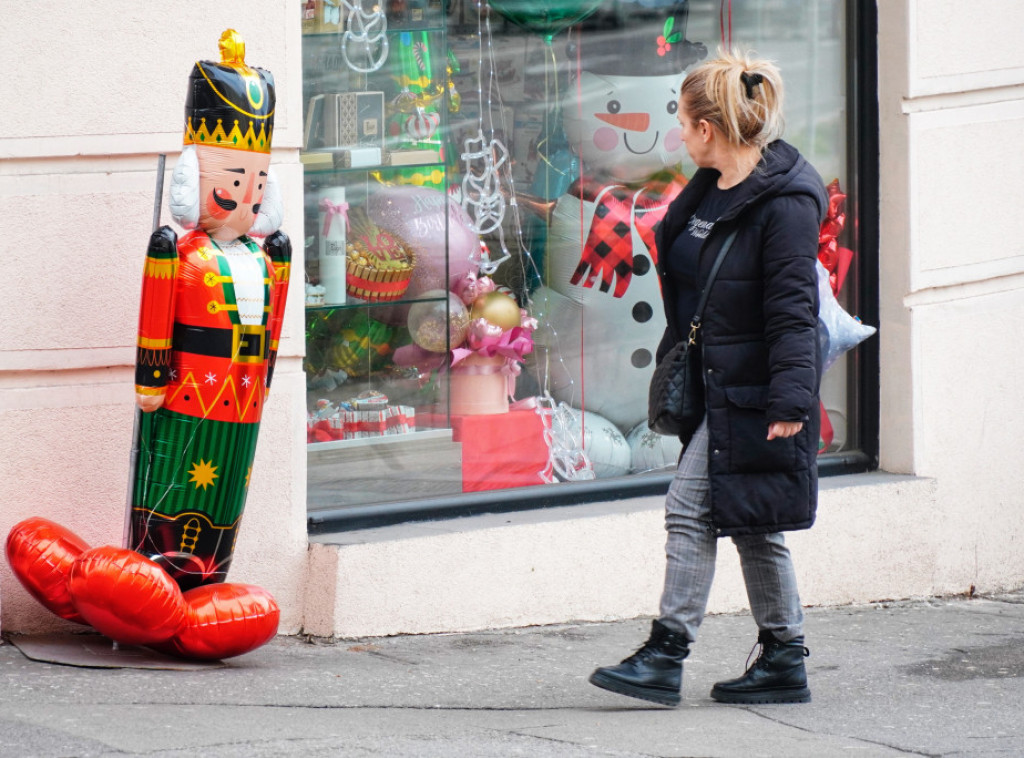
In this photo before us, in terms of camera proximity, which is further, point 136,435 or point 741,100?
point 136,435

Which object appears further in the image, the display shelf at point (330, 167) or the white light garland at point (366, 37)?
the white light garland at point (366, 37)

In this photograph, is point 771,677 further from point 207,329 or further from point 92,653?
point 92,653

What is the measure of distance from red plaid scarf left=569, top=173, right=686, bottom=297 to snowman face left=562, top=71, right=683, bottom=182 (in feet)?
0.18

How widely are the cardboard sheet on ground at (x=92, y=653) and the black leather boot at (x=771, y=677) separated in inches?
58.4

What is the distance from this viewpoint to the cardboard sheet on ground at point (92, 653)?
4461mm

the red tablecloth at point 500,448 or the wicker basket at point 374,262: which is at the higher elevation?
the wicker basket at point 374,262

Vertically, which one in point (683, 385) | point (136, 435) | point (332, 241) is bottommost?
point (136, 435)

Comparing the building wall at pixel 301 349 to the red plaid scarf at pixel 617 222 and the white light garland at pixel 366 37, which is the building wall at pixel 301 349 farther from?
the red plaid scarf at pixel 617 222

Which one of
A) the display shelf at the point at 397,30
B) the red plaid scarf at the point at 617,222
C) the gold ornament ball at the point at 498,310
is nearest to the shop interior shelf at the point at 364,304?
the gold ornament ball at the point at 498,310

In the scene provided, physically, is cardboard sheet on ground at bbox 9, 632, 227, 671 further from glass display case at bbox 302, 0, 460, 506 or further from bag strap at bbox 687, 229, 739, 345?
bag strap at bbox 687, 229, 739, 345

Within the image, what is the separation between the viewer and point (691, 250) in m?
4.15

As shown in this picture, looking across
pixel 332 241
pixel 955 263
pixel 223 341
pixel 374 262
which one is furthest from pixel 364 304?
pixel 955 263

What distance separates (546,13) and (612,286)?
3.50 ft

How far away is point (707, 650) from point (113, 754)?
2336 millimetres
